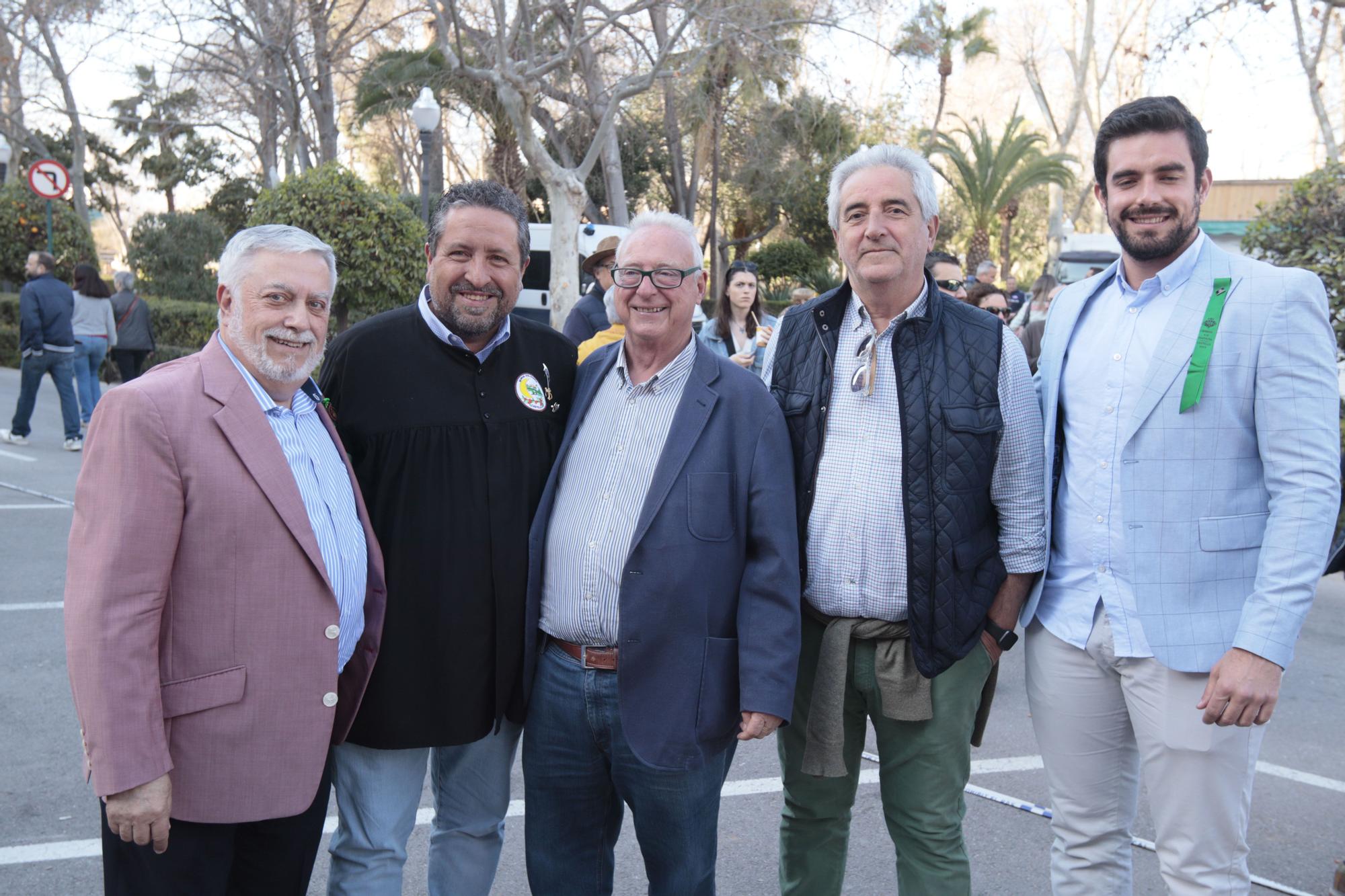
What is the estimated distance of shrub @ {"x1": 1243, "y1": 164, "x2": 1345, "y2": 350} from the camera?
24.6ft

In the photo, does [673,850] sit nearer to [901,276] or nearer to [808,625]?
[808,625]

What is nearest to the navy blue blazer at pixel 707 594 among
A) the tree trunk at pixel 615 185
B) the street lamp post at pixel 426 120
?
the street lamp post at pixel 426 120

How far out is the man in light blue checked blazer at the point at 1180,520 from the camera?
7.73ft

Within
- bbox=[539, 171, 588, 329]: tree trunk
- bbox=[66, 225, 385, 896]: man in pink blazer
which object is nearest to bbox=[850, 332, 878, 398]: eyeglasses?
bbox=[66, 225, 385, 896]: man in pink blazer

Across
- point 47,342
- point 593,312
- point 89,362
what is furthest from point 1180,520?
point 89,362

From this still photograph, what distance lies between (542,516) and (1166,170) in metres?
1.75

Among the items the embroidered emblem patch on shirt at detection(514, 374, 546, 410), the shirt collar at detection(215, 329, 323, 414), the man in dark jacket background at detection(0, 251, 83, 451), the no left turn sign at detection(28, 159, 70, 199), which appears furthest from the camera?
the no left turn sign at detection(28, 159, 70, 199)

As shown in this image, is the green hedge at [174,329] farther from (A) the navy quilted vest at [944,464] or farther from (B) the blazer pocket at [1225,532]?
(B) the blazer pocket at [1225,532]

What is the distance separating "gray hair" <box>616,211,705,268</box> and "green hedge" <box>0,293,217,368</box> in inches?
619

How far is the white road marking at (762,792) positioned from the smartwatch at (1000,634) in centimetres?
110

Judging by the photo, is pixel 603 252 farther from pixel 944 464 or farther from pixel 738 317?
pixel 944 464

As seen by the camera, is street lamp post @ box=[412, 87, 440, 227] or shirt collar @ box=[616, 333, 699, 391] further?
street lamp post @ box=[412, 87, 440, 227]

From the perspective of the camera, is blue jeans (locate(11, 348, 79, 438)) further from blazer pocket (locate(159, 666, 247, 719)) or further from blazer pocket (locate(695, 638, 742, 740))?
blazer pocket (locate(695, 638, 742, 740))

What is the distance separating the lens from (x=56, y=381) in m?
10.8
